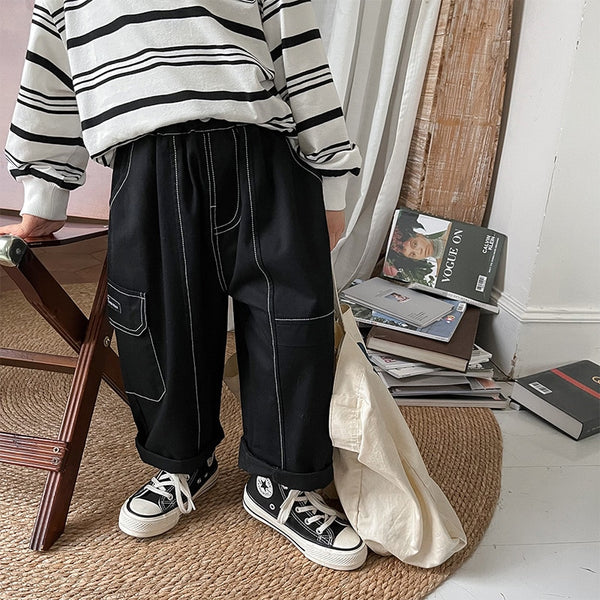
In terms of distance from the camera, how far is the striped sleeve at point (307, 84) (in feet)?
2.82

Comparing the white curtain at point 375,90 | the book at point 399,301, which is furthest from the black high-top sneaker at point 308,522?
the white curtain at point 375,90

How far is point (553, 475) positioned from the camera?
1227 mm

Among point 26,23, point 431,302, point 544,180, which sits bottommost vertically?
point 431,302

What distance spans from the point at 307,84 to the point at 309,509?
0.62 m

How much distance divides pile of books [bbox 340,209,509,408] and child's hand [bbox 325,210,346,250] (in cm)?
49

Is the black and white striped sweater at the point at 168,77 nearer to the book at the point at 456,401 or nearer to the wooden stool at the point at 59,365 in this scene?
the wooden stool at the point at 59,365

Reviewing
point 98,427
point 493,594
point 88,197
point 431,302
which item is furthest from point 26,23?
point 493,594

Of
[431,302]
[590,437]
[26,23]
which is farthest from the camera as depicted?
[26,23]

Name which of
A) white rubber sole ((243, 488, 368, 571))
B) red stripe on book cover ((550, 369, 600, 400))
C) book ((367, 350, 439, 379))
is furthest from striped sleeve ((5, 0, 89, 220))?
red stripe on book cover ((550, 369, 600, 400))

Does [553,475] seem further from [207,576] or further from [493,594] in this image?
[207,576]

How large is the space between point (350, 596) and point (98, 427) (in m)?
0.62

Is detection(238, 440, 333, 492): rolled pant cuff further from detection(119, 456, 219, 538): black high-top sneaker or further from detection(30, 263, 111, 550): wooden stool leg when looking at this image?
A: detection(30, 263, 111, 550): wooden stool leg

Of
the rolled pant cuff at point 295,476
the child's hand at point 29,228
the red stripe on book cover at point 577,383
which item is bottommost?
the red stripe on book cover at point 577,383

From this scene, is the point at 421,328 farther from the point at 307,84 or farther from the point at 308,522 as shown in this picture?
the point at 307,84
